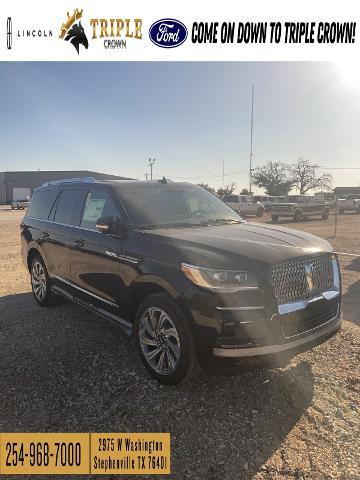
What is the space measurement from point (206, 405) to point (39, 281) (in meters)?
3.75

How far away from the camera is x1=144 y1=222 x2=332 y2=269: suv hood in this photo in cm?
308

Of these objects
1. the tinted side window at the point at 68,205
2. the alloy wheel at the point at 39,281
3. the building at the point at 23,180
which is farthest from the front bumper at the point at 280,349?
the building at the point at 23,180

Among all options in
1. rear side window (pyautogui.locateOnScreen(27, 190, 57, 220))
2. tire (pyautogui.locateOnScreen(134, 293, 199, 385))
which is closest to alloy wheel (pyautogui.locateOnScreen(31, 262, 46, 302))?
rear side window (pyautogui.locateOnScreen(27, 190, 57, 220))

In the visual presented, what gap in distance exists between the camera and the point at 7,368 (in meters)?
3.86

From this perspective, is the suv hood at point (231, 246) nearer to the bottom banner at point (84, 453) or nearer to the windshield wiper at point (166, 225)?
the windshield wiper at point (166, 225)

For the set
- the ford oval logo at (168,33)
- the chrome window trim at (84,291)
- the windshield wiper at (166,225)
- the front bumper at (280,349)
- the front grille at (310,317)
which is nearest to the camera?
the front bumper at (280,349)

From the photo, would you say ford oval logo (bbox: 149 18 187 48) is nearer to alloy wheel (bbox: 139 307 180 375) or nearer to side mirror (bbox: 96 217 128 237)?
side mirror (bbox: 96 217 128 237)

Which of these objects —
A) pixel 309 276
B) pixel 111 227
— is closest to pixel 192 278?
pixel 309 276

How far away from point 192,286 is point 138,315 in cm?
82

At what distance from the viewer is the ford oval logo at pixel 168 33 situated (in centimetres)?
776

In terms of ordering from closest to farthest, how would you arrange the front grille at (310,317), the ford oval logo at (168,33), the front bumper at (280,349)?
the front bumper at (280,349)
the front grille at (310,317)
the ford oval logo at (168,33)

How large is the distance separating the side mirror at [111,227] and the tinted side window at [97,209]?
0.13 m

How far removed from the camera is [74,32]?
805 centimetres

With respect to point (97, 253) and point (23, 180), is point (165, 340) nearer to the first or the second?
point (97, 253)
